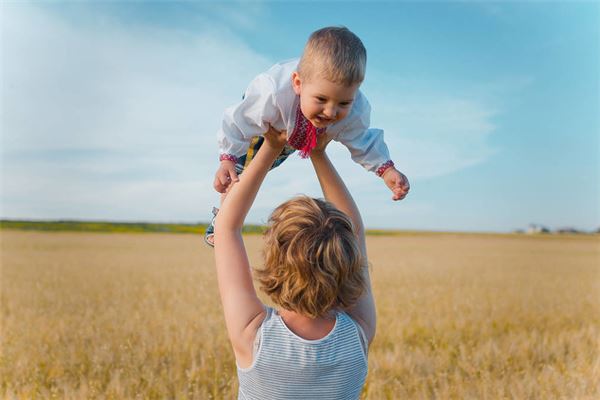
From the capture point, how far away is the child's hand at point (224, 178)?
323 centimetres

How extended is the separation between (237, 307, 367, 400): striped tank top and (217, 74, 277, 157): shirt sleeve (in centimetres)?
147

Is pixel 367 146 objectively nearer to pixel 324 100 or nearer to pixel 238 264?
pixel 324 100

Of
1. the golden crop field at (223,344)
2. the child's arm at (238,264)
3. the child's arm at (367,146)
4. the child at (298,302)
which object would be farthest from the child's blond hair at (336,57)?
the golden crop field at (223,344)

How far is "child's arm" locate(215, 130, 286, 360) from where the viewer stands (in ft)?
7.64

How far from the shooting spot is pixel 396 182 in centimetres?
361

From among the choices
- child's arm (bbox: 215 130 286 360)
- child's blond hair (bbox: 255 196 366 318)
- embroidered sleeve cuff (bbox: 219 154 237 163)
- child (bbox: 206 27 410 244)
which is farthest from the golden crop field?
child's blond hair (bbox: 255 196 366 318)

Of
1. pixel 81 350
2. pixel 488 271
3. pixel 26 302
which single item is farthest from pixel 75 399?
pixel 488 271

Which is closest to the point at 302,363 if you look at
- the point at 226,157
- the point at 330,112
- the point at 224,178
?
the point at 224,178

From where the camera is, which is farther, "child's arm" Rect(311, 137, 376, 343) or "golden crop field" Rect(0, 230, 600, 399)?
"golden crop field" Rect(0, 230, 600, 399)

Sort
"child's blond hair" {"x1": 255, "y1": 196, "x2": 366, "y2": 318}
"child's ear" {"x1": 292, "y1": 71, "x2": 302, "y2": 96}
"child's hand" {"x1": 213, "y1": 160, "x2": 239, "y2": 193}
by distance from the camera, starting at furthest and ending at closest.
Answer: "child's ear" {"x1": 292, "y1": 71, "x2": 302, "y2": 96} → "child's hand" {"x1": 213, "y1": 160, "x2": 239, "y2": 193} → "child's blond hair" {"x1": 255, "y1": 196, "x2": 366, "y2": 318}

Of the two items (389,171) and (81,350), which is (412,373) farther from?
(81,350)

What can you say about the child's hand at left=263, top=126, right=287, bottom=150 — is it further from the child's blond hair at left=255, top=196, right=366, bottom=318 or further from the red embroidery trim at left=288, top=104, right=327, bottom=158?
the child's blond hair at left=255, top=196, right=366, bottom=318

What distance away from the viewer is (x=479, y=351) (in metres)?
6.57

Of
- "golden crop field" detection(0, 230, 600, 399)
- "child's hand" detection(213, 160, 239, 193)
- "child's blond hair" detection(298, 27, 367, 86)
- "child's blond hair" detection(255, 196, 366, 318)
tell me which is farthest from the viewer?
"golden crop field" detection(0, 230, 600, 399)
